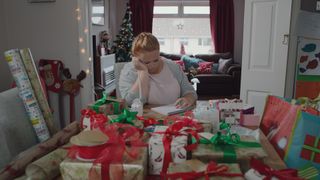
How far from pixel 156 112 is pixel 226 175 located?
0.79 m

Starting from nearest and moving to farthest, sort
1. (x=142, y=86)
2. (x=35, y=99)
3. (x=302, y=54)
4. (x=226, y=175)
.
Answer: (x=226, y=175), (x=35, y=99), (x=142, y=86), (x=302, y=54)

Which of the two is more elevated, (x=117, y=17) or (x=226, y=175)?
(x=117, y=17)

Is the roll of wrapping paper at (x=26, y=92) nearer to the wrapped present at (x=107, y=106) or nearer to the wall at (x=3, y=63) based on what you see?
the wrapped present at (x=107, y=106)

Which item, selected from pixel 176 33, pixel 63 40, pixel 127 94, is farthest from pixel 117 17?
pixel 127 94

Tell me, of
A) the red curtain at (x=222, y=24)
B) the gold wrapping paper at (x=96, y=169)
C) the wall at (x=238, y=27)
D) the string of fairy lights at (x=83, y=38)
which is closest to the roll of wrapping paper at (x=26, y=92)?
the gold wrapping paper at (x=96, y=169)

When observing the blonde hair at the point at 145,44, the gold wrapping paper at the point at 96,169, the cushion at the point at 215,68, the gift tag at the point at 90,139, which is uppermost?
the blonde hair at the point at 145,44

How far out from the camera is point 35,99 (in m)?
1.47

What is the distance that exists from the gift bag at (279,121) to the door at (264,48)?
194 centimetres

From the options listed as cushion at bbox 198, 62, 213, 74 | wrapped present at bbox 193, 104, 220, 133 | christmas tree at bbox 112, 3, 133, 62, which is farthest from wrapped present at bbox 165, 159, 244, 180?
cushion at bbox 198, 62, 213, 74

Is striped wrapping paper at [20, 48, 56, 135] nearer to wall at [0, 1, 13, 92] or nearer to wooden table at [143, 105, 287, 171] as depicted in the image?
wooden table at [143, 105, 287, 171]

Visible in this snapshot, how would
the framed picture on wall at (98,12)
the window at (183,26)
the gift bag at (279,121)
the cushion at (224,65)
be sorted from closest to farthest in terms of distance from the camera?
the gift bag at (279,121), the framed picture on wall at (98,12), the cushion at (224,65), the window at (183,26)

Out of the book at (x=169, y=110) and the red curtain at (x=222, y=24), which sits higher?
the red curtain at (x=222, y=24)

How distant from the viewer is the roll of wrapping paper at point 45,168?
85 centimetres

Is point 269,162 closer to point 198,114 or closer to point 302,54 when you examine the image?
point 198,114
